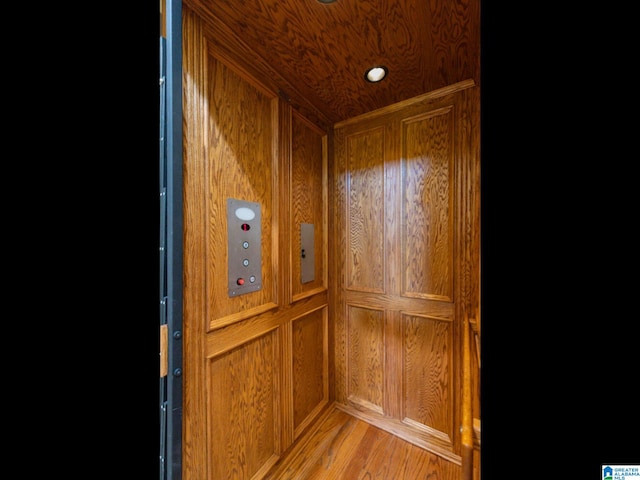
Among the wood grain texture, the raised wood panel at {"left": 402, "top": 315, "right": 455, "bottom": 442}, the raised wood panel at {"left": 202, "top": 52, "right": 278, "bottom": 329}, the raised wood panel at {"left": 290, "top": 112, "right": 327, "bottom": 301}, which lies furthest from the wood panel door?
the wood grain texture

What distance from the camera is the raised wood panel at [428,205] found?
1689mm

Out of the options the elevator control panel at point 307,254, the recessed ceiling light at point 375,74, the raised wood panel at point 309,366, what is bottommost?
the raised wood panel at point 309,366

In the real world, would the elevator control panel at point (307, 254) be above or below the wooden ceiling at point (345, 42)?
below

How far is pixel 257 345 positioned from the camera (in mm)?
1423

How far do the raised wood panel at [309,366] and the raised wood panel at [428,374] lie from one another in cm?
66

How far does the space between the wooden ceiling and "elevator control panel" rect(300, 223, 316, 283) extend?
0.93m

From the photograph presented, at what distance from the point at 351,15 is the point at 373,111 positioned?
0.89m

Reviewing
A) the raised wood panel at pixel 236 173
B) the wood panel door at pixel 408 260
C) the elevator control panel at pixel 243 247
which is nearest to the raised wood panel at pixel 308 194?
the wood panel door at pixel 408 260

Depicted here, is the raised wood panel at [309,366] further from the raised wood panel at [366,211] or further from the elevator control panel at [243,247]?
the elevator control panel at [243,247]

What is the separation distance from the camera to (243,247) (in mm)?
1328

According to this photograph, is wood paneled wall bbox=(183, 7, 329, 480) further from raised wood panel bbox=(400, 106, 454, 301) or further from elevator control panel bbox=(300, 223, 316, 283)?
raised wood panel bbox=(400, 106, 454, 301)
